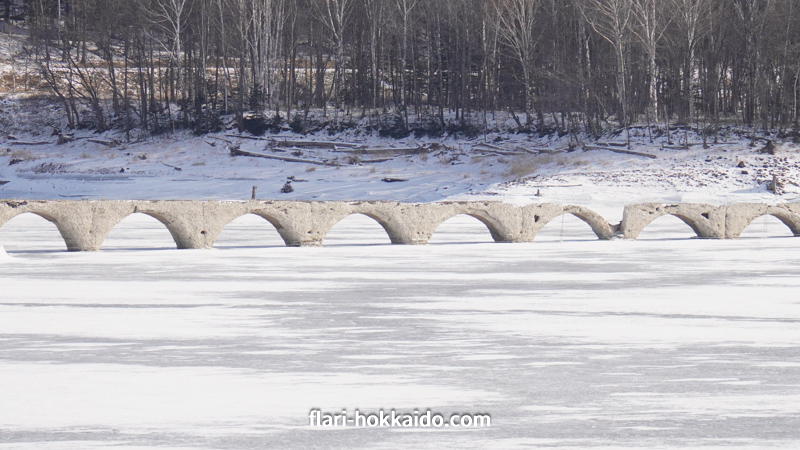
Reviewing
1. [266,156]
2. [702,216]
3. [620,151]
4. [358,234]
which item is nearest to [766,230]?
[702,216]

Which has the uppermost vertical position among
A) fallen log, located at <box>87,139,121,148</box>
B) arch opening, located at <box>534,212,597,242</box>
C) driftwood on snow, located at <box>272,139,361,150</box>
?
fallen log, located at <box>87,139,121,148</box>

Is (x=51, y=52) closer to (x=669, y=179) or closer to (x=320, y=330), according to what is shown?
(x=669, y=179)

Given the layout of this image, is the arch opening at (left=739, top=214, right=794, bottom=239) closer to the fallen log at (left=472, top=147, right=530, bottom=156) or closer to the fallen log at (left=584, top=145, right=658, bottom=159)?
the fallen log at (left=584, top=145, right=658, bottom=159)

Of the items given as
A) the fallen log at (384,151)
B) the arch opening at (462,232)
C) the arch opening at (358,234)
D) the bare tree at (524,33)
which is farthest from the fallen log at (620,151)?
the arch opening at (358,234)

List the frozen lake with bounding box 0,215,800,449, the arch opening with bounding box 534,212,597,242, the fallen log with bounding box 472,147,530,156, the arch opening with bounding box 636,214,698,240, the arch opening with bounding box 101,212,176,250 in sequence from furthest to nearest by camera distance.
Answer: the fallen log with bounding box 472,147,530,156
the arch opening with bounding box 636,214,698,240
the arch opening with bounding box 534,212,597,242
the arch opening with bounding box 101,212,176,250
the frozen lake with bounding box 0,215,800,449

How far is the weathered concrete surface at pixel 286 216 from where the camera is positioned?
877 inches

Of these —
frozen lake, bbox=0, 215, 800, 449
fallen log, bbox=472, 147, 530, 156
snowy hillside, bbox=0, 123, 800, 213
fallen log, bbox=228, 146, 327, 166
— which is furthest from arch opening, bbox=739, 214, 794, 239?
fallen log, bbox=228, 146, 327, 166

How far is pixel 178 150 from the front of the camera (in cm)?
4956

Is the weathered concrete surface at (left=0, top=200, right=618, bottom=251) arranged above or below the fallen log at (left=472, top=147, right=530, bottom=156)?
below

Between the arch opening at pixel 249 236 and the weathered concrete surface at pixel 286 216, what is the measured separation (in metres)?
0.64

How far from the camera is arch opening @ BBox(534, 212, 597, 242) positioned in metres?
28.0

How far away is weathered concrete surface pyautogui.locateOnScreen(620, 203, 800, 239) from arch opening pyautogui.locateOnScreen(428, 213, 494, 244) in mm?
3819

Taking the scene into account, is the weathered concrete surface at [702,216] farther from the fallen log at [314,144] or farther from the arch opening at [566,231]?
the fallen log at [314,144]

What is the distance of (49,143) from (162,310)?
42.9 m
